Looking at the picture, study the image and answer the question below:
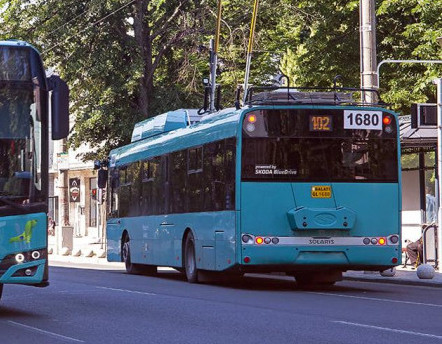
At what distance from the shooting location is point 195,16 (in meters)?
42.8

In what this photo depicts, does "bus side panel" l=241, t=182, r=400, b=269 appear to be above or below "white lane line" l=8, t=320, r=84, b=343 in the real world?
above

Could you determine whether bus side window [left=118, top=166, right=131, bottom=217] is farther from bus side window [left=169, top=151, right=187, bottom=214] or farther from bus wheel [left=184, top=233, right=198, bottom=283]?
bus wheel [left=184, top=233, right=198, bottom=283]

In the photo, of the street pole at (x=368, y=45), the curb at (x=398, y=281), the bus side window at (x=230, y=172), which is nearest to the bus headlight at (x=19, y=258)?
the bus side window at (x=230, y=172)

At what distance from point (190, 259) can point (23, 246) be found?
9545mm

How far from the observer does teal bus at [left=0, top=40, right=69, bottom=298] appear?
14844 millimetres

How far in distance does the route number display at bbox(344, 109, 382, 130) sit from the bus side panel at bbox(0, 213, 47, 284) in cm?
779

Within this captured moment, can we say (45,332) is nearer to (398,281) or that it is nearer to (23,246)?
(23,246)

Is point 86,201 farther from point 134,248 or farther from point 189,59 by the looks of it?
point 134,248

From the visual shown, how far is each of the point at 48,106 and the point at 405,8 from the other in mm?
26332

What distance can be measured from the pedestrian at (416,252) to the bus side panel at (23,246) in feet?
50.4

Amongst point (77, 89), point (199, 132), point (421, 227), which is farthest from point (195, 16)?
point (199, 132)

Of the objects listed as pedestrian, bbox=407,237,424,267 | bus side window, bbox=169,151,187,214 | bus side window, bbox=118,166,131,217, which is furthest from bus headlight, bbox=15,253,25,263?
pedestrian, bbox=407,237,424,267

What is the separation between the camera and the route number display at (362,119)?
21.4 metres

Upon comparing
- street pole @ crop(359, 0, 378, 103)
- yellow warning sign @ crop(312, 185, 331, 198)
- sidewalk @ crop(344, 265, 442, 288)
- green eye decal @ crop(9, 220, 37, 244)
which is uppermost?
street pole @ crop(359, 0, 378, 103)
